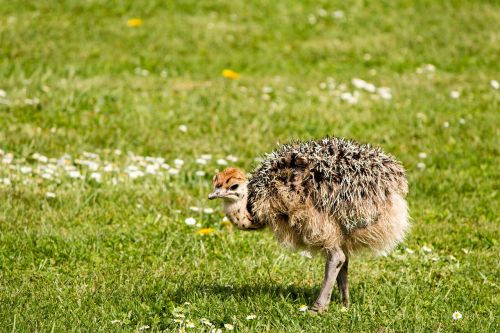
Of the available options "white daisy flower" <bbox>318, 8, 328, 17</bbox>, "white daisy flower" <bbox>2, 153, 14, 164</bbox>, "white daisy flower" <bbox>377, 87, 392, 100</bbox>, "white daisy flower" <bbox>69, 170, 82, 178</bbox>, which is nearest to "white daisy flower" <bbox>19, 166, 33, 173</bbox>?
"white daisy flower" <bbox>2, 153, 14, 164</bbox>

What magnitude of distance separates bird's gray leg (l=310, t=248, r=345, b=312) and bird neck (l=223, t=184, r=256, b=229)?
0.67 meters

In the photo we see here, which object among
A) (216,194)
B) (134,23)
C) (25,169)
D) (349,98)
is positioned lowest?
(134,23)

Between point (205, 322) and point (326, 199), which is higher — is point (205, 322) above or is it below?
below

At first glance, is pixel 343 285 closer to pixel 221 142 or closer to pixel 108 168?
pixel 108 168

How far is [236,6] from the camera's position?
16656 millimetres

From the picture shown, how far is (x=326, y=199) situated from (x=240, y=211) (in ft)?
2.23

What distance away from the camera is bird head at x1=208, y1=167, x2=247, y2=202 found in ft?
19.6

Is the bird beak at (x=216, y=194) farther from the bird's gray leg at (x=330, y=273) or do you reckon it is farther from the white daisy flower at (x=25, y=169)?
the white daisy flower at (x=25, y=169)

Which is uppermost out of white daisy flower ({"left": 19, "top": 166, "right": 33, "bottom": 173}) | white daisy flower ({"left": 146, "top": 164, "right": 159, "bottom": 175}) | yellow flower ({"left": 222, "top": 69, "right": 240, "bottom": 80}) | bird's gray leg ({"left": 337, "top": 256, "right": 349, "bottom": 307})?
bird's gray leg ({"left": 337, "top": 256, "right": 349, "bottom": 307})

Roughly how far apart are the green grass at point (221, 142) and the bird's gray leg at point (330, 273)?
0.51 feet

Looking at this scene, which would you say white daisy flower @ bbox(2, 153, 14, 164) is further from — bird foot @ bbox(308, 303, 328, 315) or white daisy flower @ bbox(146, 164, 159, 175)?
bird foot @ bbox(308, 303, 328, 315)

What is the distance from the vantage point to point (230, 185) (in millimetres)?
5996

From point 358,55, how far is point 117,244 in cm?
840

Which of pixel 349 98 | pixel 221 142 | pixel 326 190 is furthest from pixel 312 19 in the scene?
pixel 326 190
